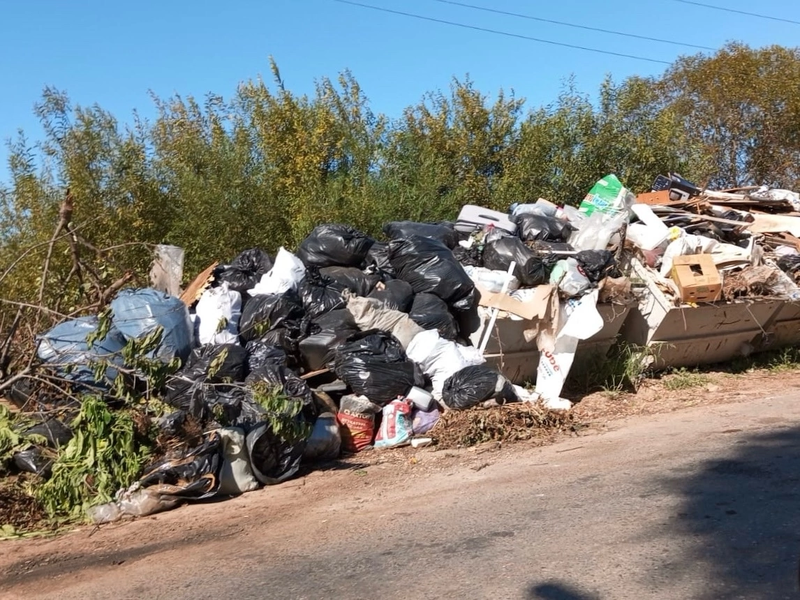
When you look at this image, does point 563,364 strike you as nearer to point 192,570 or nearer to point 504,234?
point 504,234

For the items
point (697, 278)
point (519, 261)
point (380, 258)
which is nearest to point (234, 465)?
point (380, 258)

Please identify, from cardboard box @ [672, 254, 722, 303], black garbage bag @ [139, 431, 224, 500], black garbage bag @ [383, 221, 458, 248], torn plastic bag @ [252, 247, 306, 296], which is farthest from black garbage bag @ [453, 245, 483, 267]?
black garbage bag @ [139, 431, 224, 500]

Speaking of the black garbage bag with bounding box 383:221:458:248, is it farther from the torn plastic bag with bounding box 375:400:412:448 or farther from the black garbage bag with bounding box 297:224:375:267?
the torn plastic bag with bounding box 375:400:412:448

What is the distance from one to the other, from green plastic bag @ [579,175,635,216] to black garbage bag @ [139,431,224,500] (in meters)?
5.74

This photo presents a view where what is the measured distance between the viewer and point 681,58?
70.7ft

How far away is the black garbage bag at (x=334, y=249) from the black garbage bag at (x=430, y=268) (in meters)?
0.35

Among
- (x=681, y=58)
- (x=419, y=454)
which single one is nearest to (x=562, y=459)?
(x=419, y=454)

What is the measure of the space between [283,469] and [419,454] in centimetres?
107

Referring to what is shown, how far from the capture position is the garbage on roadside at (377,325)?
511cm

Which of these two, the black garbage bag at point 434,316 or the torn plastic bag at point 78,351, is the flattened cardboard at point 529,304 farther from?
the torn plastic bag at point 78,351

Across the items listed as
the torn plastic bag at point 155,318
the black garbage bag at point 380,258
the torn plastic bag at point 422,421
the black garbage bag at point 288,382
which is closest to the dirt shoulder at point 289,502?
the torn plastic bag at point 422,421

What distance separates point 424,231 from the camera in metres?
8.17

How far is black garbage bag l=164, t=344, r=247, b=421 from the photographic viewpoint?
17.2 feet

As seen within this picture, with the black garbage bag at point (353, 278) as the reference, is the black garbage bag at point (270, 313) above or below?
below
